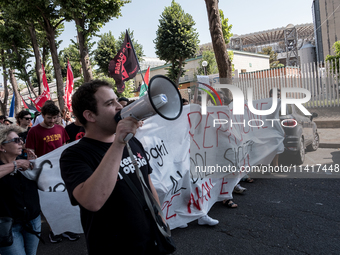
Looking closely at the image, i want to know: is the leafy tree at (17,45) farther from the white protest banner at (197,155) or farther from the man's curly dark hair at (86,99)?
the man's curly dark hair at (86,99)

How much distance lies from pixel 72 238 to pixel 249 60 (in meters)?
42.3

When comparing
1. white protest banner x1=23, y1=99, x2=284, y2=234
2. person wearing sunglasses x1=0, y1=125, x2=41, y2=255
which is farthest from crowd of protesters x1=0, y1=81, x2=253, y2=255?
white protest banner x1=23, y1=99, x2=284, y2=234

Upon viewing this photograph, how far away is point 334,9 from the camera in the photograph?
25.4m

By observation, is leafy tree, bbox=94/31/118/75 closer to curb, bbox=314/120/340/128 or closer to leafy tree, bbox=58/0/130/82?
leafy tree, bbox=58/0/130/82

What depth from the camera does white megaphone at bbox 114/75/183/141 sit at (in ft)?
3.82

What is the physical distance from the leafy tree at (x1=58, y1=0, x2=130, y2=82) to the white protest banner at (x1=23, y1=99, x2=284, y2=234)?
6795mm

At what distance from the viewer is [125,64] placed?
7.64 meters

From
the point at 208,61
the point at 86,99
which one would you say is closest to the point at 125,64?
the point at 86,99

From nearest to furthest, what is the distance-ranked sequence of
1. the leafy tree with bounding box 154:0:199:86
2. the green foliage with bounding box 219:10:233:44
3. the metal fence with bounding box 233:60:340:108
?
the metal fence with bounding box 233:60:340:108 < the green foliage with bounding box 219:10:233:44 < the leafy tree with bounding box 154:0:199:86

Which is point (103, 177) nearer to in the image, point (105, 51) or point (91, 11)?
point (91, 11)

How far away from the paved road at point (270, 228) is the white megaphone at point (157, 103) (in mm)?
2310

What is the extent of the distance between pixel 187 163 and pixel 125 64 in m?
4.74

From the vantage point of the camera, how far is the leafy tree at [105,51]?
98.2 ft

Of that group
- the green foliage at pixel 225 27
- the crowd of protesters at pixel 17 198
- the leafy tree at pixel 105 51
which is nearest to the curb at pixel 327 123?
the green foliage at pixel 225 27
